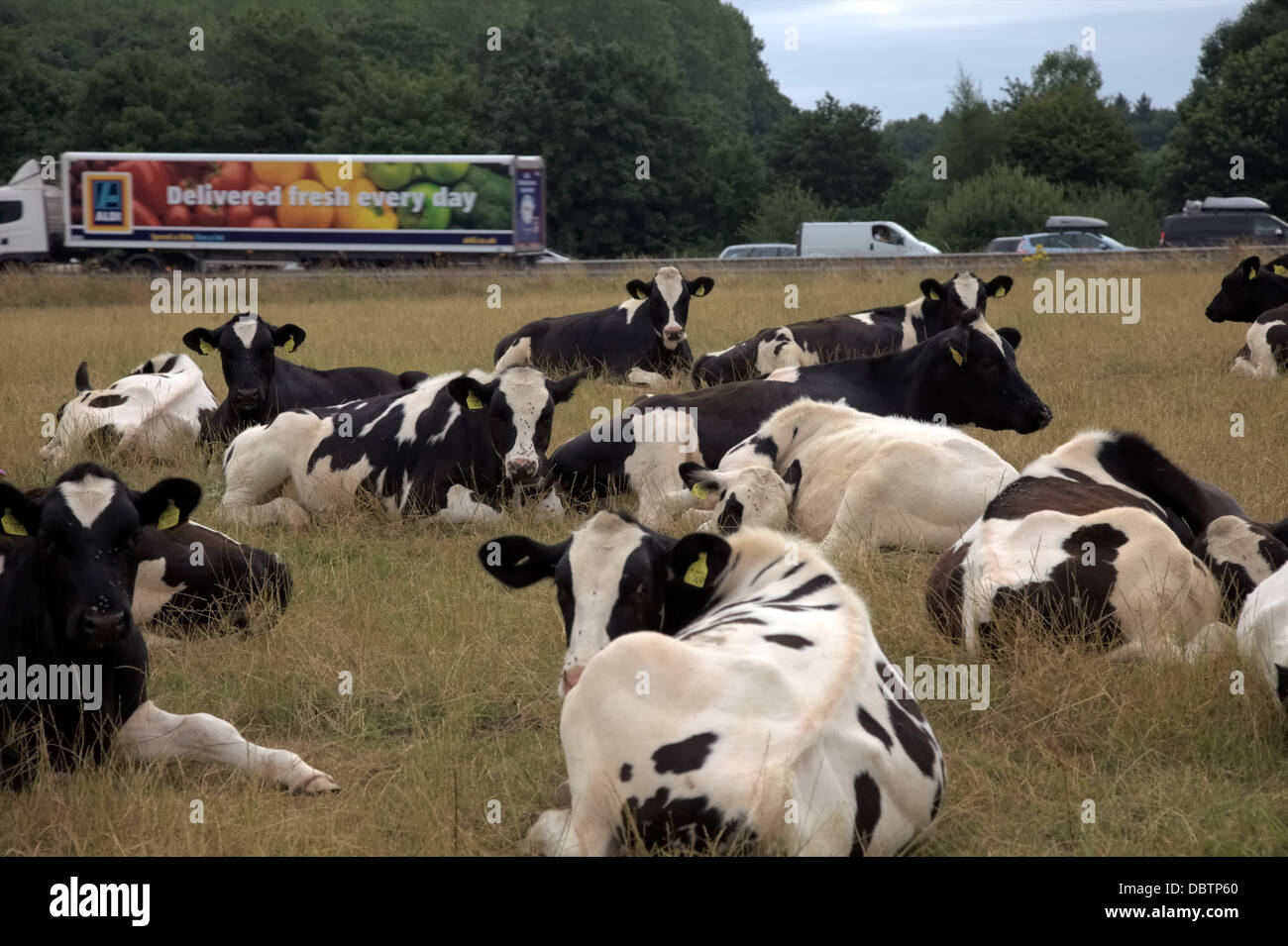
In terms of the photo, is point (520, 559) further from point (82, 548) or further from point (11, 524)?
point (11, 524)

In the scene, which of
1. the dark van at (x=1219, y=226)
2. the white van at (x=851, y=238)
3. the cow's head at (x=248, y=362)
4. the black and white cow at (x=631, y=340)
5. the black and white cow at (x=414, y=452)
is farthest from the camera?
the white van at (x=851, y=238)

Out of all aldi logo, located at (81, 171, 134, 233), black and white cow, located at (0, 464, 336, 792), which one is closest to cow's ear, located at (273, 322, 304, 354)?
black and white cow, located at (0, 464, 336, 792)

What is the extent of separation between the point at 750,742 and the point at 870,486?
169 inches

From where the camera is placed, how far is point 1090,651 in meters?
5.79

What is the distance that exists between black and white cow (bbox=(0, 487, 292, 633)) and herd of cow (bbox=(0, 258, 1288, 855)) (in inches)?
0.6

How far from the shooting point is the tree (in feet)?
225

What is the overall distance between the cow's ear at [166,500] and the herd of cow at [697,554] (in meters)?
0.01

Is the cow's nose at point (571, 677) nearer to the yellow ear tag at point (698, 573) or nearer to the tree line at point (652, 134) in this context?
the yellow ear tag at point (698, 573)

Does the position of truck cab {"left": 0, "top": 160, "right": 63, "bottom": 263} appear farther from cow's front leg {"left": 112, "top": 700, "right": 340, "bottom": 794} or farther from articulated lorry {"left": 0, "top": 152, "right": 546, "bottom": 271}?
cow's front leg {"left": 112, "top": 700, "right": 340, "bottom": 794}

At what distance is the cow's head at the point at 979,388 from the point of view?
33.9 ft

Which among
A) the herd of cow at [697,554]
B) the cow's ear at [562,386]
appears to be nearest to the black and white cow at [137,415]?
the herd of cow at [697,554]

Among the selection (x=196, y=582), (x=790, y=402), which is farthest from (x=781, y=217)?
(x=196, y=582)

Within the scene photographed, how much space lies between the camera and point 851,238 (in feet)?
149

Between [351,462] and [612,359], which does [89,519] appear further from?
[612,359]
